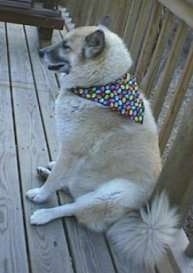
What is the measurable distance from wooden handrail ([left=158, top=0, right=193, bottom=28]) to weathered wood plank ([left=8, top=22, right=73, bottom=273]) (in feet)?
3.58

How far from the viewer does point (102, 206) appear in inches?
77.7

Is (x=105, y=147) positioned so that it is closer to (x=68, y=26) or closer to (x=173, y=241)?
(x=173, y=241)

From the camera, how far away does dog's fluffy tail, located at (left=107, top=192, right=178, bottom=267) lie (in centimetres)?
184

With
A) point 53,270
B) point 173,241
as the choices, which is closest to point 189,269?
point 173,241

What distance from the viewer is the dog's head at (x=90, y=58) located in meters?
2.01

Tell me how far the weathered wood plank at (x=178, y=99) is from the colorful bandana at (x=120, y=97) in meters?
0.35

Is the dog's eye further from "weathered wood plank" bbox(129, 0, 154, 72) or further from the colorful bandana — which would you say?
"weathered wood plank" bbox(129, 0, 154, 72)

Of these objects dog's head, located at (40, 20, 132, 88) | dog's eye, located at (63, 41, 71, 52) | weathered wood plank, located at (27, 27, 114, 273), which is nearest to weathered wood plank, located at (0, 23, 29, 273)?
weathered wood plank, located at (27, 27, 114, 273)

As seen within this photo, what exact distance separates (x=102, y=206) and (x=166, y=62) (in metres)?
1.10

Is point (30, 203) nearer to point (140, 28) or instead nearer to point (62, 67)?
point (62, 67)

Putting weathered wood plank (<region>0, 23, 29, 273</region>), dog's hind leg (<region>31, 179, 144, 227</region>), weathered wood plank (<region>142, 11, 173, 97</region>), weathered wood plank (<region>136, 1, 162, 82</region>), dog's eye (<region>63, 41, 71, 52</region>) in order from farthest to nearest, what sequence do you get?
weathered wood plank (<region>136, 1, 162, 82</region>) → weathered wood plank (<region>142, 11, 173, 97</region>) → dog's eye (<region>63, 41, 71, 52</region>) → dog's hind leg (<region>31, 179, 144, 227</region>) → weathered wood plank (<region>0, 23, 29, 273</region>)

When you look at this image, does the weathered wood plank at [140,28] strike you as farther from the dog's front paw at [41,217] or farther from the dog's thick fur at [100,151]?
the dog's front paw at [41,217]

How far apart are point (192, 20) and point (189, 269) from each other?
1.25 meters

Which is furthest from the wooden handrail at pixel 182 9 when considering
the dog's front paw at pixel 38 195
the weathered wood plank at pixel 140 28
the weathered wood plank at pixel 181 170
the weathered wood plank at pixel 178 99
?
the dog's front paw at pixel 38 195
